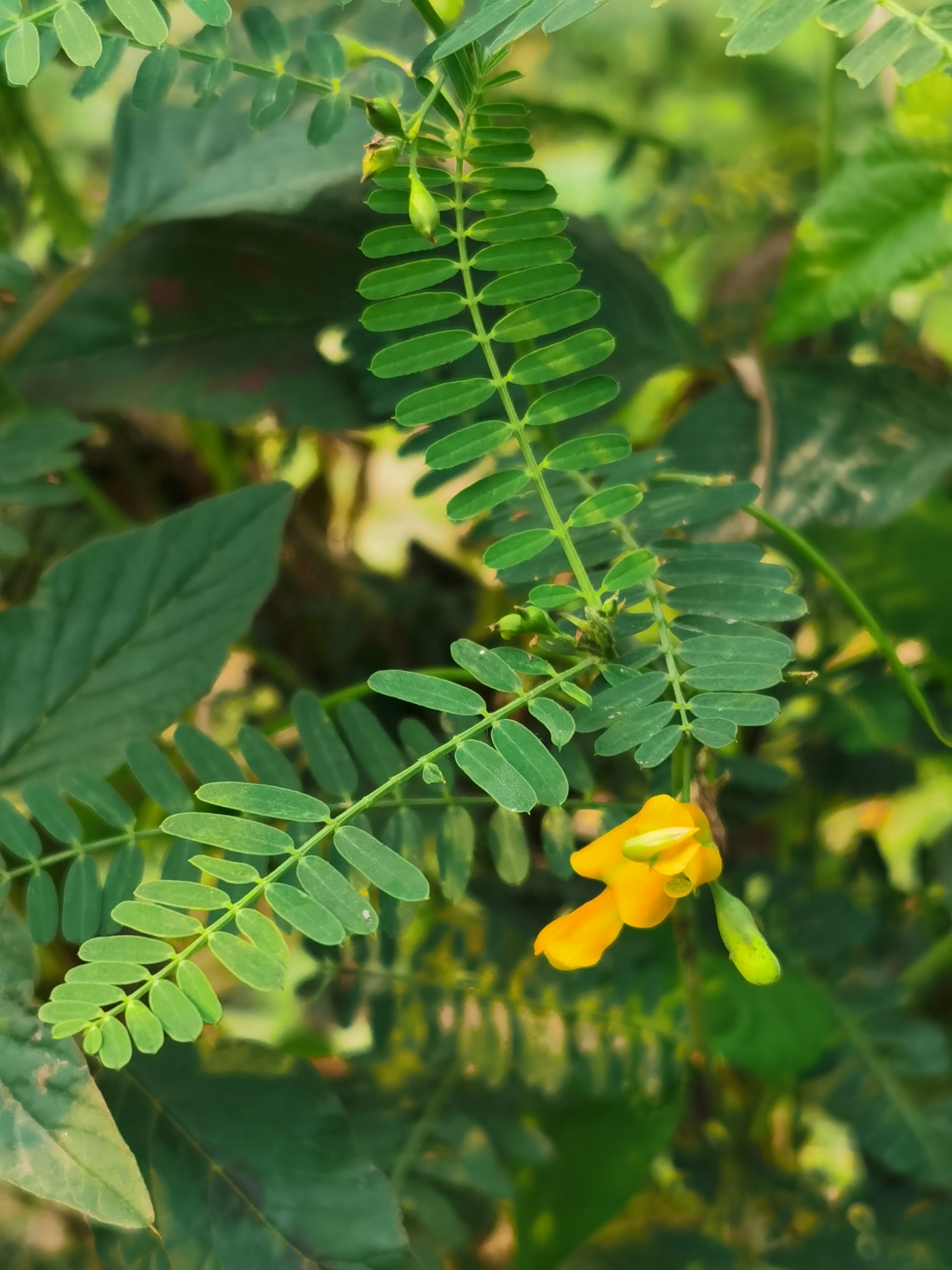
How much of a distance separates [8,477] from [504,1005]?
0.36m

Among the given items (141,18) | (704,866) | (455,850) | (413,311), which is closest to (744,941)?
(704,866)

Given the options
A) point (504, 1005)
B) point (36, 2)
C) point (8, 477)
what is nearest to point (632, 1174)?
point (504, 1005)

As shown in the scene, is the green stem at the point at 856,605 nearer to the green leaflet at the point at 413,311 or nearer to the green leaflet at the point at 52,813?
the green leaflet at the point at 413,311

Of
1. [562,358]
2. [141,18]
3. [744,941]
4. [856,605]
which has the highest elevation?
[141,18]

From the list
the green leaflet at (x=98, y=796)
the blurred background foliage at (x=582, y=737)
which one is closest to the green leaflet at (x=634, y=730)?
the blurred background foliage at (x=582, y=737)

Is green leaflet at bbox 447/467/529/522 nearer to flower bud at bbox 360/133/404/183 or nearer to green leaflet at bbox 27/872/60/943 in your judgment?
flower bud at bbox 360/133/404/183

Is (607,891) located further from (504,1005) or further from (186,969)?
(504,1005)

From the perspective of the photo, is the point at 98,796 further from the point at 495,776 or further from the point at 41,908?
the point at 495,776

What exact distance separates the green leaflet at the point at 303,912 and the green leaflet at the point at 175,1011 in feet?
0.12

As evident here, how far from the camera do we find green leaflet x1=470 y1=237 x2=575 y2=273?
365mm

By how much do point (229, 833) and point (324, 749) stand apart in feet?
0.33

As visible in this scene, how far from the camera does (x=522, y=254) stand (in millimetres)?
367

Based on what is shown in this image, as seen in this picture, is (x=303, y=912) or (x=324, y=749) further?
(x=324, y=749)

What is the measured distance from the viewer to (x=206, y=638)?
1.50 feet
